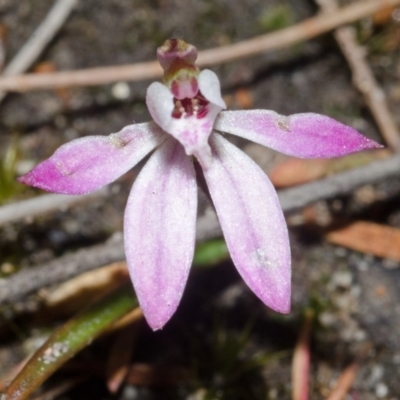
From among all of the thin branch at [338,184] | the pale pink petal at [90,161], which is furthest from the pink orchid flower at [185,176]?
the thin branch at [338,184]

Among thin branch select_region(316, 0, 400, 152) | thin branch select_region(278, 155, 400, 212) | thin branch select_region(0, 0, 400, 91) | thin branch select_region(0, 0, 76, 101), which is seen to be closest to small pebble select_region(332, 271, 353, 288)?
thin branch select_region(278, 155, 400, 212)

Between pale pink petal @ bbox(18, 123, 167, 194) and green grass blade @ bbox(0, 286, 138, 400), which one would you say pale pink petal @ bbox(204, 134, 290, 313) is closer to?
pale pink petal @ bbox(18, 123, 167, 194)

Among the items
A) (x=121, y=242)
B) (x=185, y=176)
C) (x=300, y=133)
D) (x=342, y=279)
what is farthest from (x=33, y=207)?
(x=342, y=279)

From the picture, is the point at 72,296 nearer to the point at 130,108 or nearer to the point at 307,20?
the point at 130,108

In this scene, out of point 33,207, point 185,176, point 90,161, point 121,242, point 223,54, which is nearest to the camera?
point 90,161

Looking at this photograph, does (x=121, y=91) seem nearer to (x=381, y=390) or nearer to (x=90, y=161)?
(x=90, y=161)
